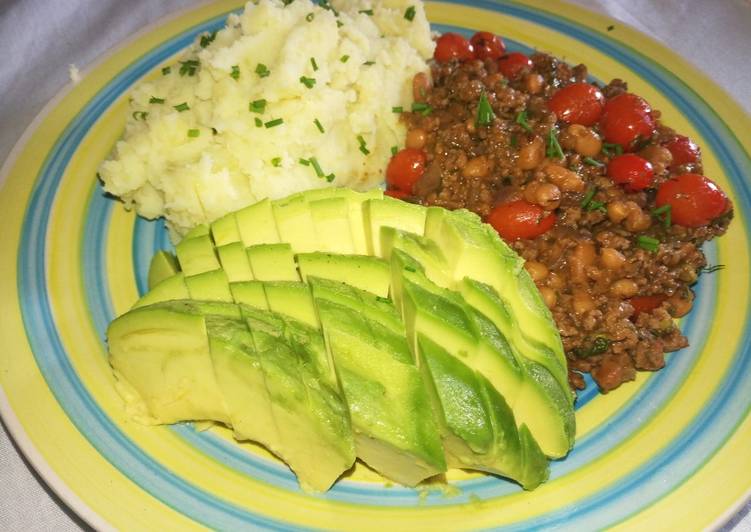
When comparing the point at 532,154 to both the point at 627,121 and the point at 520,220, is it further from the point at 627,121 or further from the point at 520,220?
the point at 627,121

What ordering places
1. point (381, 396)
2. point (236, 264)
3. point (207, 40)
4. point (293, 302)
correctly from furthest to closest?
1. point (207, 40)
2. point (236, 264)
3. point (293, 302)
4. point (381, 396)

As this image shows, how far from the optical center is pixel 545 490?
350 cm

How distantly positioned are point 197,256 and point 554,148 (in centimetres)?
215

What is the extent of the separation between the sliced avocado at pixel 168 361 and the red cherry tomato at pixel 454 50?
113 inches

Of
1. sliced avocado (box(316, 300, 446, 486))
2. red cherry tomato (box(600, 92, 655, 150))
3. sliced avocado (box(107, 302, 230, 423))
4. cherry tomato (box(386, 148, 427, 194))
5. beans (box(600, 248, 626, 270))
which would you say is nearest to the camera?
sliced avocado (box(316, 300, 446, 486))

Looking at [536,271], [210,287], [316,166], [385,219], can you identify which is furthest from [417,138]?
[210,287]

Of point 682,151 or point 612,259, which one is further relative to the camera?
point 682,151

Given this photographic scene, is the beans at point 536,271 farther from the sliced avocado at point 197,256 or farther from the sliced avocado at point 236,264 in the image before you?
the sliced avocado at point 197,256

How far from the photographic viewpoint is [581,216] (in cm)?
420

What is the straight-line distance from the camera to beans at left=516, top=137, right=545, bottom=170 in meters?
4.21

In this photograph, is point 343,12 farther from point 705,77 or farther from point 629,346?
point 629,346

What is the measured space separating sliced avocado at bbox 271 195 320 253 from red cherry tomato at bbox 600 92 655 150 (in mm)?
1993

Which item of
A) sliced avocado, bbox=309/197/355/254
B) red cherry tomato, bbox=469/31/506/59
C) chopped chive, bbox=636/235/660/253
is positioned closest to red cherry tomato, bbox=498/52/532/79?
red cherry tomato, bbox=469/31/506/59

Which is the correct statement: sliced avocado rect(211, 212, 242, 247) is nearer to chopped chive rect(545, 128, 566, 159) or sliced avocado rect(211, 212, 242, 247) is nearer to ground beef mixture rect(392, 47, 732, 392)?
ground beef mixture rect(392, 47, 732, 392)
